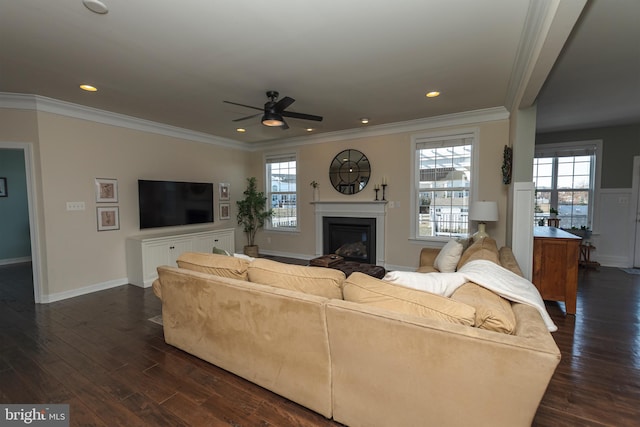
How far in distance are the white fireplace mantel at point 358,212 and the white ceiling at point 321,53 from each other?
1.84 meters

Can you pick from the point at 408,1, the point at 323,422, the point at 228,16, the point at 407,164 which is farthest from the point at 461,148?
the point at 323,422

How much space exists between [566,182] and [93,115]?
27.8 feet

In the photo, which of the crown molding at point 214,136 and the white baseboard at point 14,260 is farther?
the white baseboard at point 14,260

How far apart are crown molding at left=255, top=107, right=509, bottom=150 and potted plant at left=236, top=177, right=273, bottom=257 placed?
1.12 meters

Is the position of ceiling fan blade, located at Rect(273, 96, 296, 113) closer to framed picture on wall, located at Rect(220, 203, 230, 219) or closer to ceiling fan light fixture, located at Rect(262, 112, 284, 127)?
ceiling fan light fixture, located at Rect(262, 112, 284, 127)

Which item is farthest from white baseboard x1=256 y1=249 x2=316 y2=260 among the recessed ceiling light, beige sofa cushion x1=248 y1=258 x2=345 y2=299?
the recessed ceiling light

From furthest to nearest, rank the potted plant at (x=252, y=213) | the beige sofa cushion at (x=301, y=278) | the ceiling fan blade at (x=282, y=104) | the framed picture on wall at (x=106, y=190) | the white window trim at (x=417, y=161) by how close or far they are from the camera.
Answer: the potted plant at (x=252, y=213) → the white window trim at (x=417, y=161) → the framed picture on wall at (x=106, y=190) → the ceiling fan blade at (x=282, y=104) → the beige sofa cushion at (x=301, y=278)

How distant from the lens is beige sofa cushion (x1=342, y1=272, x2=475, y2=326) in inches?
54.8

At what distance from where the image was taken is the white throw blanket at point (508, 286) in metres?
1.59

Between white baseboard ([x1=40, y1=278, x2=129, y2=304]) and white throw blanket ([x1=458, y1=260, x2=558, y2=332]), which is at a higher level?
white throw blanket ([x1=458, y1=260, x2=558, y2=332])

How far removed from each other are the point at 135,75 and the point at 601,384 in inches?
190

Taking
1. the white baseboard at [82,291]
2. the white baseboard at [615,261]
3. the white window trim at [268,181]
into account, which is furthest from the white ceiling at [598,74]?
the white baseboard at [82,291]
